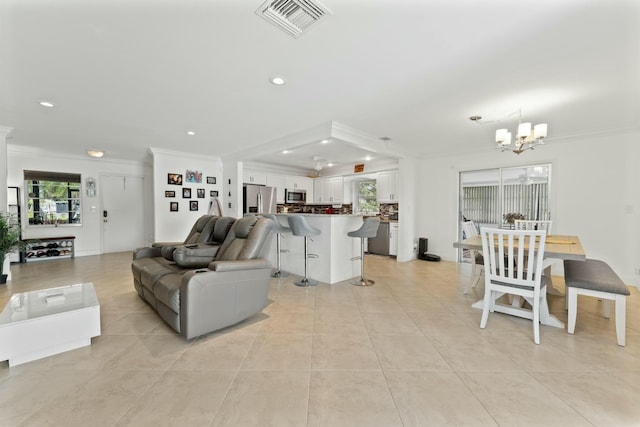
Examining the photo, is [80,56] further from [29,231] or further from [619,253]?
[619,253]

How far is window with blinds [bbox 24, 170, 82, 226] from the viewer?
575cm

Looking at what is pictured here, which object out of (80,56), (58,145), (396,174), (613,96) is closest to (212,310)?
(80,56)

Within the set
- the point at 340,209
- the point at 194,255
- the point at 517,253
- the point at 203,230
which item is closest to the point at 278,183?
the point at 340,209

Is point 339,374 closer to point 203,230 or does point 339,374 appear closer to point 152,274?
point 152,274

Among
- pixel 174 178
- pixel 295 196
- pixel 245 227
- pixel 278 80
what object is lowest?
pixel 245 227

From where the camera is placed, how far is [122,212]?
678 cm

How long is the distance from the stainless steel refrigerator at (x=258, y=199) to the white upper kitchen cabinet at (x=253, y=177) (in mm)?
194

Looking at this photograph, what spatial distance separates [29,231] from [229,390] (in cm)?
713

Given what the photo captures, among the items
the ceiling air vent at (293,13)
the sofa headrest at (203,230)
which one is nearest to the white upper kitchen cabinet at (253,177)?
the sofa headrest at (203,230)

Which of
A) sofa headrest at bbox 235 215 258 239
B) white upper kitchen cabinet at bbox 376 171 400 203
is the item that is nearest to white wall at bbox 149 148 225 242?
sofa headrest at bbox 235 215 258 239

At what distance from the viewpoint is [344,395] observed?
1634mm

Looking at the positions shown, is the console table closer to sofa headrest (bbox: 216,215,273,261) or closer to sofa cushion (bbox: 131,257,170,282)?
sofa cushion (bbox: 131,257,170,282)

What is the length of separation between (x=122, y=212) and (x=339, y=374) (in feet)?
24.0

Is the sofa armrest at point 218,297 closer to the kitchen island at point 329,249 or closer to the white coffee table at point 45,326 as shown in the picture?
the white coffee table at point 45,326
